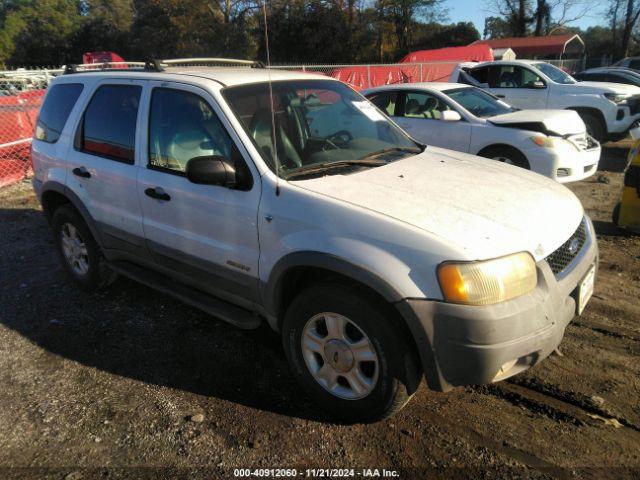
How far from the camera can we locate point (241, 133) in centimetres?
308

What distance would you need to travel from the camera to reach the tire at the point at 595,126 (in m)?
10.6

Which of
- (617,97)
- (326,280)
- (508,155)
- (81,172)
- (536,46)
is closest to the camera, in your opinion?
(326,280)

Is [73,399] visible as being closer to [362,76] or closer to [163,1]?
[362,76]

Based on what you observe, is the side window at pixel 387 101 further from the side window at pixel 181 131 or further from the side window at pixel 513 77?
the side window at pixel 181 131

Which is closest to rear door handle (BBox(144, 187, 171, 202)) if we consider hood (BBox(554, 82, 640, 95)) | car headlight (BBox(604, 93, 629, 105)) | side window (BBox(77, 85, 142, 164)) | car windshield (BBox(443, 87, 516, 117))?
side window (BBox(77, 85, 142, 164))

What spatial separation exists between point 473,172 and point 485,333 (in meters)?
1.40

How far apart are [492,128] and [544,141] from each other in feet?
2.39

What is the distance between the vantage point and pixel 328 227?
262 cm

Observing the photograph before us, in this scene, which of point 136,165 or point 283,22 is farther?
point 283,22

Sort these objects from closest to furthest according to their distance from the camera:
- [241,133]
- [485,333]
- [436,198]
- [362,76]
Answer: [485,333] < [436,198] < [241,133] < [362,76]

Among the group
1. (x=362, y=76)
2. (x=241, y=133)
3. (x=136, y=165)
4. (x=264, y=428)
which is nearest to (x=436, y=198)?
(x=241, y=133)

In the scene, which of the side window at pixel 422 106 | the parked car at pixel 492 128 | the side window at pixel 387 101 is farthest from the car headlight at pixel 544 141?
the side window at pixel 387 101

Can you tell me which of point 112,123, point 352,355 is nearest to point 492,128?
point 112,123

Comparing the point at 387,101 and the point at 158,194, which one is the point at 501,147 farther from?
the point at 158,194
